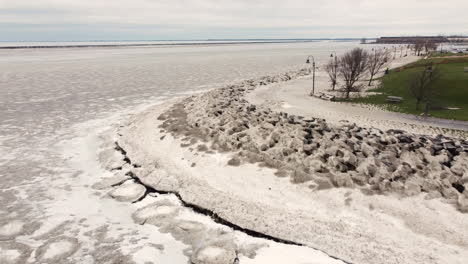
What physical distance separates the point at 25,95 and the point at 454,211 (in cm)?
3523

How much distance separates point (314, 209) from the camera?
980 cm

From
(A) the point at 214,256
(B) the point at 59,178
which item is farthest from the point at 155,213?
(B) the point at 59,178

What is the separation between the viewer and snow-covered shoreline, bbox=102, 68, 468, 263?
26.2ft

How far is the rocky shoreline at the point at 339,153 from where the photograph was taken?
35.1 feet

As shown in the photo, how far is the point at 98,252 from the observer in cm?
805

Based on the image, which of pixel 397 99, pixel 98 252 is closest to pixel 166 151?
pixel 98 252

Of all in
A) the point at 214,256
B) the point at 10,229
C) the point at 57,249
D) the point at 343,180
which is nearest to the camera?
the point at 214,256

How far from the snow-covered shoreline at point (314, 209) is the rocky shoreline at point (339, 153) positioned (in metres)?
0.34

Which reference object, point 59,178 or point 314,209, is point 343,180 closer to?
point 314,209

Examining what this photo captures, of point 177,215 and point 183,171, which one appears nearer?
point 177,215

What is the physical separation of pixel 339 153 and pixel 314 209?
379cm

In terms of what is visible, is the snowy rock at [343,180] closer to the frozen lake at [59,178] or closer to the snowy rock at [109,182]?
the frozen lake at [59,178]

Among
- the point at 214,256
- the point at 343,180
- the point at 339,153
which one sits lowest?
the point at 214,256

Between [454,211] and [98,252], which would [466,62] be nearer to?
[454,211]
